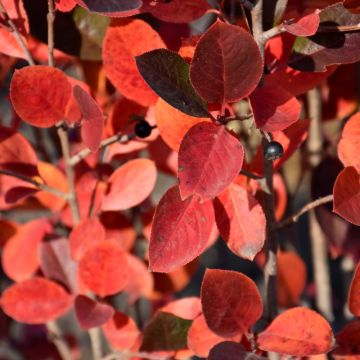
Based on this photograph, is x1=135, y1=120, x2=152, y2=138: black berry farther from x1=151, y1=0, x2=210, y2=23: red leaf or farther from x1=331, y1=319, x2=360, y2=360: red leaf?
x1=331, y1=319, x2=360, y2=360: red leaf

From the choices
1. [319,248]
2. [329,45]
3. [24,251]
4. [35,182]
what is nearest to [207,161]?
[329,45]

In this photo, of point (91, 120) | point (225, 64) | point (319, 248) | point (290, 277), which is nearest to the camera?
point (225, 64)

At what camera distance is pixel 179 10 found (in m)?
0.56

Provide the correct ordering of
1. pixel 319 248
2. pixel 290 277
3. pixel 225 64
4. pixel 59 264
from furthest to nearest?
pixel 319 248, pixel 290 277, pixel 59 264, pixel 225 64

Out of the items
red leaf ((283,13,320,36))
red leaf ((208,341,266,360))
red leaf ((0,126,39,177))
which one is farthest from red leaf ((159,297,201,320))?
red leaf ((283,13,320,36))

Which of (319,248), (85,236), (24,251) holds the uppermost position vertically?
(85,236)

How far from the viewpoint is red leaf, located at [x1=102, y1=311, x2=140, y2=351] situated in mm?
723

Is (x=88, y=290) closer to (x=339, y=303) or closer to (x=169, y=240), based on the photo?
(x=169, y=240)

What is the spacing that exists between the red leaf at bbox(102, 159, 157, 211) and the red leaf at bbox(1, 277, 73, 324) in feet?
0.41

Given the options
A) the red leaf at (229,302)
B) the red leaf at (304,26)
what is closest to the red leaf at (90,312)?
the red leaf at (229,302)

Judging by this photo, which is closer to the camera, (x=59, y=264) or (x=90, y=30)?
(x=90, y=30)

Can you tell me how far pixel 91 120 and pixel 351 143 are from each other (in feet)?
0.76

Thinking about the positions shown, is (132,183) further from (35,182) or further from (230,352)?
(230,352)

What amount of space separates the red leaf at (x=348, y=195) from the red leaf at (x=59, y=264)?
0.37m
